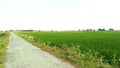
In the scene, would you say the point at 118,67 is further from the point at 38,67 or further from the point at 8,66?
the point at 8,66

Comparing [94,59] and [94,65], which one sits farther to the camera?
[94,59]

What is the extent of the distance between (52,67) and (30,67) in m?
1.13

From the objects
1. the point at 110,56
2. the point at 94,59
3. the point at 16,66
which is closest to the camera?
the point at 16,66

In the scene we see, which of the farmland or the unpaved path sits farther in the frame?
the farmland

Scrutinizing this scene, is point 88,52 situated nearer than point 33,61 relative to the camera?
No

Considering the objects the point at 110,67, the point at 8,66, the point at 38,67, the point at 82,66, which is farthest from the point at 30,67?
the point at 110,67

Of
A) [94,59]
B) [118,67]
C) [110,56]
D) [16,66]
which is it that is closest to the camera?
[118,67]

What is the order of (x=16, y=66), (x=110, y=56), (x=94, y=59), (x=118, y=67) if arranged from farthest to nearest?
(x=110, y=56), (x=94, y=59), (x=16, y=66), (x=118, y=67)

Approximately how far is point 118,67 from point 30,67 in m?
4.30

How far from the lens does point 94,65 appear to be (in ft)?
43.5

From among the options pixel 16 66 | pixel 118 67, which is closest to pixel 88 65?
pixel 118 67

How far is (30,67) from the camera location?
43.0 ft

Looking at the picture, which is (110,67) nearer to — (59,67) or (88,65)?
(88,65)

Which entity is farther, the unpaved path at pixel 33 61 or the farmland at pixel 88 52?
the farmland at pixel 88 52
